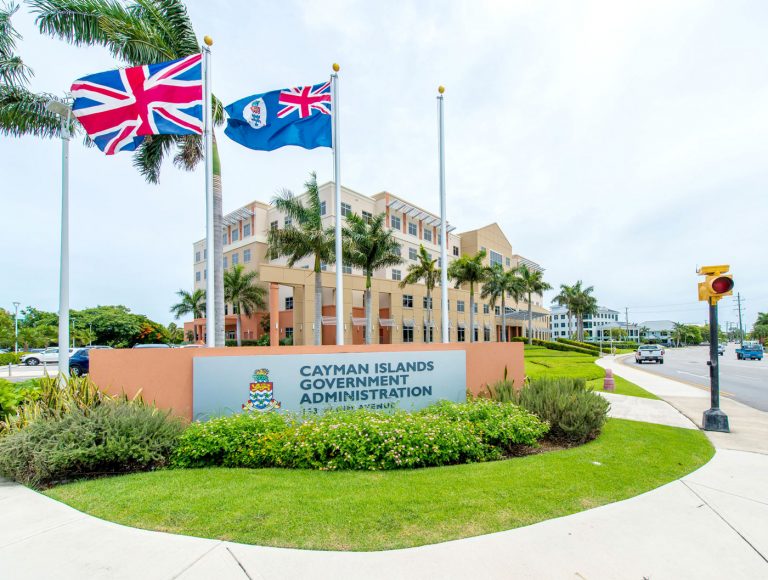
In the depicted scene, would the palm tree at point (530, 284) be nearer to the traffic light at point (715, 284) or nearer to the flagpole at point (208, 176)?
the traffic light at point (715, 284)

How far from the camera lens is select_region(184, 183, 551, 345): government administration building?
125 ft

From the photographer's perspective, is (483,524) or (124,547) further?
(483,524)

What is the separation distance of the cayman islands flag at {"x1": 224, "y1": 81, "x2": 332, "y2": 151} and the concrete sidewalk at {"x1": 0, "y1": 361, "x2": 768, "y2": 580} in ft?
28.5

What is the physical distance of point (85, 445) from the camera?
17.7 ft

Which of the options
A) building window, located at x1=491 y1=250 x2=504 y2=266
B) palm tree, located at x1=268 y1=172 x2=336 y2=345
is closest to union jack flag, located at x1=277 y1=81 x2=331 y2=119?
palm tree, located at x1=268 y1=172 x2=336 y2=345

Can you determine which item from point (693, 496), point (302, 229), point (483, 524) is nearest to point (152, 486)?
point (483, 524)

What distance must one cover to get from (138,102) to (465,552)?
10.4m

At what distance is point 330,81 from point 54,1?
861 cm

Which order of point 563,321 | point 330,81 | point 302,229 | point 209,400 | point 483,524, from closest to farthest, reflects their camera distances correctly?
point 483,524, point 209,400, point 330,81, point 302,229, point 563,321

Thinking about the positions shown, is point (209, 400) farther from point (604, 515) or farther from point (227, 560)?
point (604, 515)

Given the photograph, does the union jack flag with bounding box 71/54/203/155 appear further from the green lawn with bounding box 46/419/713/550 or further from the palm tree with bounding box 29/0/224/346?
the green lawn with bounding box 46/419/713/550

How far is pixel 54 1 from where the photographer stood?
11.3 meters

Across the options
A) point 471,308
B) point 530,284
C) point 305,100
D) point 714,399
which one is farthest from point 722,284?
point 530,284

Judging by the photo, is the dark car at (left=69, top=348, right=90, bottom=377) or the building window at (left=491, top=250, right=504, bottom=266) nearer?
the dark car at (left=69, top=348, right=90, bottom=377)
